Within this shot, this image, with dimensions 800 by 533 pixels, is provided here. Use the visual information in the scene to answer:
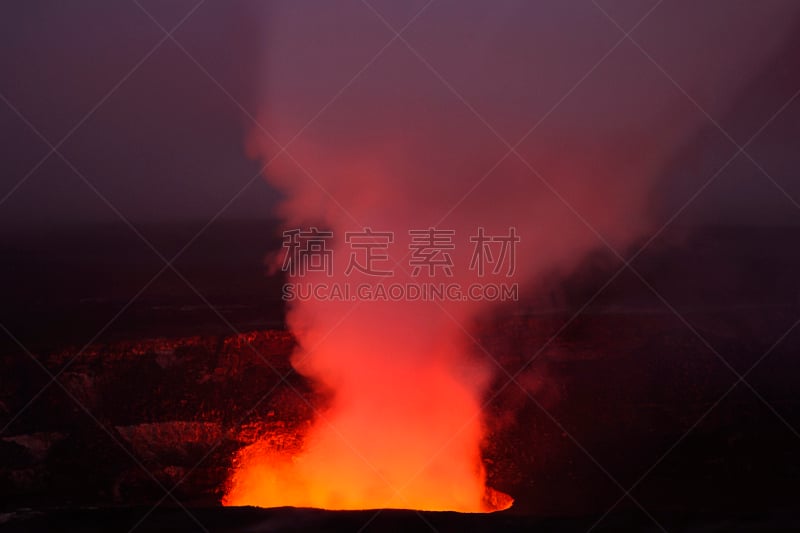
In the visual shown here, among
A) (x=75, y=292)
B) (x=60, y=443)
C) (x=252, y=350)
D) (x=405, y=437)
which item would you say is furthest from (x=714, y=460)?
(x=75, y=292)

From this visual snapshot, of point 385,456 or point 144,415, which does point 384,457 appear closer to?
point 385,456

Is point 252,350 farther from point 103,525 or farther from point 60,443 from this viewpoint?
point 103,525

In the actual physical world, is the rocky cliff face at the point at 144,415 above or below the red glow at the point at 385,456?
above

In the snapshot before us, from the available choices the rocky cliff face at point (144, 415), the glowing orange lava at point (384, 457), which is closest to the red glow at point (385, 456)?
the glowing orange lava at point (384, 457)

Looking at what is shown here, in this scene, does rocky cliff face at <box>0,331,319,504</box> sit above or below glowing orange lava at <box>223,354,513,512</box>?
above

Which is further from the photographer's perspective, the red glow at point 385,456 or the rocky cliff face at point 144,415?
the rocky cliff face at point 144,415

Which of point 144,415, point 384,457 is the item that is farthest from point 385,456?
point 144,415

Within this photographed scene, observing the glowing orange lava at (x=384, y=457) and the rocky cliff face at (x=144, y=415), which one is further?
the rocky cliff face at (x=144, y=415)

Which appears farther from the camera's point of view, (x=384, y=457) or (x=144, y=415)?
(x=144, y=415)

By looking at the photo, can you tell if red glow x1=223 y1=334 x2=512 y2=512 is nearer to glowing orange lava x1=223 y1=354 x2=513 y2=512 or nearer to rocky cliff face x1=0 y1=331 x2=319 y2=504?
glowing orange lava x1=223 y1=354 x2=513 y2=512

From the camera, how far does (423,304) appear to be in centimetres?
762

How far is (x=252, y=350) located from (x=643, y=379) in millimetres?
4260

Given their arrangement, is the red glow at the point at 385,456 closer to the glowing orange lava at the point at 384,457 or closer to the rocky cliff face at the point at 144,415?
the glowing orange lava at the point at 384,457

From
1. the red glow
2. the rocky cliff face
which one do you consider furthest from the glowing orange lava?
the rocky cliff face
